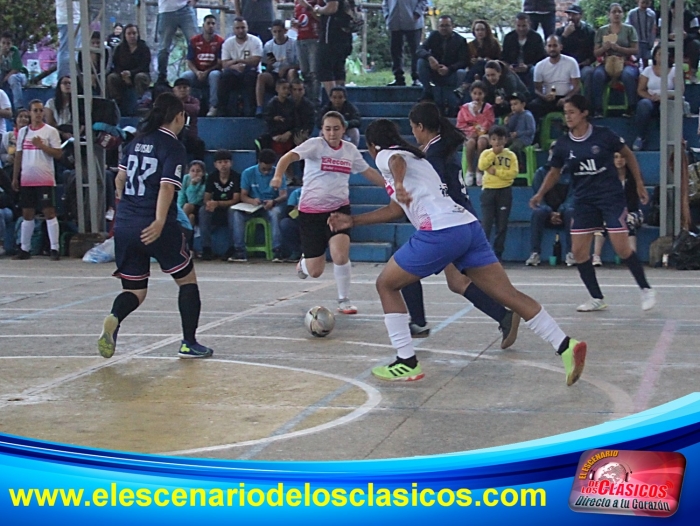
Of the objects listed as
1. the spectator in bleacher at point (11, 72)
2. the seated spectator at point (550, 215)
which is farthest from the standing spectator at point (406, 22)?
the spectator in bleacher at point (11, 72)

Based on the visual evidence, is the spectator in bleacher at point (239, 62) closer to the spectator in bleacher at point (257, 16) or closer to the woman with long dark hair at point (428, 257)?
the spectator in bleacher at point (257, 16)

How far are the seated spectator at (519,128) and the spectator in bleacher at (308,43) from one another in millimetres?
3946

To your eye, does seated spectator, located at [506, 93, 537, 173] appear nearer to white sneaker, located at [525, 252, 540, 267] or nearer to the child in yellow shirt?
the child in yellow shirt

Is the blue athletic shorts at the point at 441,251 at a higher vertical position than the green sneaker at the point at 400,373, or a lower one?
higher

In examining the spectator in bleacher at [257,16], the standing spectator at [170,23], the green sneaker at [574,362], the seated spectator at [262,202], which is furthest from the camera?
the spectator in bleacher at [257,16]

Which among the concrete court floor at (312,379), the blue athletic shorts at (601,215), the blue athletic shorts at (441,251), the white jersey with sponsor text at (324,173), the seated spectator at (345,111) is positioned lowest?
the concrete court floor at (312,379)

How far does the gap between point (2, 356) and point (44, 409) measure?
6.85ft

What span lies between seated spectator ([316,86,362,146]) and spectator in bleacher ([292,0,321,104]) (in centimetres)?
92

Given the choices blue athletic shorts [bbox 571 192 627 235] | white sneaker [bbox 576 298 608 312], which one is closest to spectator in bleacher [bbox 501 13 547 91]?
blue athletic shorts [bbox 571 192 627 235]

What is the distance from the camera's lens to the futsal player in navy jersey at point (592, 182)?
9.84m

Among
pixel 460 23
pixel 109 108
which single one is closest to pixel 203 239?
pixel 109 108

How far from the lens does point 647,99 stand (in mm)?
16297

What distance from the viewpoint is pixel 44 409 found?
6125mm

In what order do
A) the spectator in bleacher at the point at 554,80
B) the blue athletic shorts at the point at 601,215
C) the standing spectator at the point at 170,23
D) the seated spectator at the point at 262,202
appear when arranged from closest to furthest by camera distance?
1. the blue athletic shorts at the point at 601,215
2. the seated spectator at the point at 262,202
3. the spectator in bleacher at the point at 554,80
4. the standing spectator at the point at 170,23
